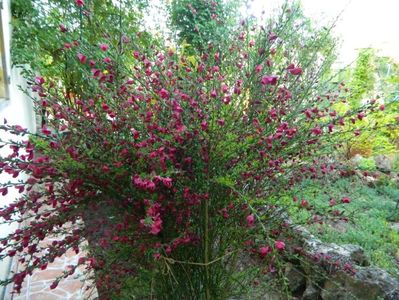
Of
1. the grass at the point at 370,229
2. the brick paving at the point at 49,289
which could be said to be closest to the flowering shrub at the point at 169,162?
the grass at the point at 370,229

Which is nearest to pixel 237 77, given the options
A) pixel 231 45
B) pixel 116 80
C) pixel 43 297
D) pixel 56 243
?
pixel 231 45

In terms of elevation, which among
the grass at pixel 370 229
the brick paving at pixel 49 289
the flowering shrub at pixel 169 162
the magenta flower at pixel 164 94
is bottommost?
the grass at pixel 370 229

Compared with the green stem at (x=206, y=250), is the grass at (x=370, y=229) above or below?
below

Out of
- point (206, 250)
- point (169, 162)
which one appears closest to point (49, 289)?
point (206, 250)

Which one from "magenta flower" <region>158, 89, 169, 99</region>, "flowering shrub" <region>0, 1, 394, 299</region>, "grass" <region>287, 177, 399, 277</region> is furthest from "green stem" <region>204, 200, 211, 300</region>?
"grass" <region>287, 177, 399, 277</region>

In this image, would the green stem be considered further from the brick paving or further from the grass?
the brick paving

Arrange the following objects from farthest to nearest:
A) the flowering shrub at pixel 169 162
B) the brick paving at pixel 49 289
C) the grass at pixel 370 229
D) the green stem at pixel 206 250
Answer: the brick paving at pixel 49 289 → the grass at pixel 370 229 → the green stem at pixel 206 250 → the flowering shrub at pixel 169 162

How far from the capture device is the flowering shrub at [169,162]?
1.05 m

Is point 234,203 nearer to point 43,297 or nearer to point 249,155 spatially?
point 249,155

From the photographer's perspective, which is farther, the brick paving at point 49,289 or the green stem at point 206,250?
the brick paving at point 49,289

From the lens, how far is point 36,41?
3453 mm

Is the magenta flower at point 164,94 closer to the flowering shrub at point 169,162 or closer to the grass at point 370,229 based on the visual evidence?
the flowering shrub at point 169,162

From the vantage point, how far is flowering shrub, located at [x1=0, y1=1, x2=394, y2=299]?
1049mm

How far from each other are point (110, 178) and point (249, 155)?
0.42 m
